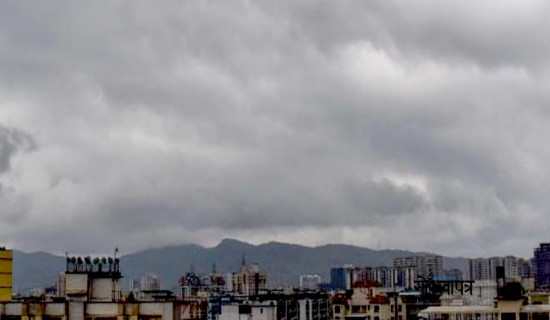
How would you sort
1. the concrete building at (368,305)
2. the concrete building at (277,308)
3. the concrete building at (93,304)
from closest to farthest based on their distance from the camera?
the concrete building at (93,304)
the concrete building at (277,308)
the concrete building at (368,305)

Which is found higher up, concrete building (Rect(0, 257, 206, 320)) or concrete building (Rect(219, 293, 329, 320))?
concrete building (Rect(0, 257, 206, 320))

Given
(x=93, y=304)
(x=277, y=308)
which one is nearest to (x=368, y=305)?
(x=277, y=308)

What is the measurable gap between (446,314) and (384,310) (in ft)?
217

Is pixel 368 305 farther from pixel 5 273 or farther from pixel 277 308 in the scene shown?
pixel 5 273

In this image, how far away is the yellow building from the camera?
223 feet

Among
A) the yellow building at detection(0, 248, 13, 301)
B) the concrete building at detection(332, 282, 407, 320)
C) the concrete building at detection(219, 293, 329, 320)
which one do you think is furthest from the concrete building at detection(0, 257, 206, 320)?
the concrete building at detection(332, 282, 407, 320)

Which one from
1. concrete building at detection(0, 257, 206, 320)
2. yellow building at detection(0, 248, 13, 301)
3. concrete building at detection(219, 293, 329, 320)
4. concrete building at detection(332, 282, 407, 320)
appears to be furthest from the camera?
concrete building at detection(332, 282, 407, 320)

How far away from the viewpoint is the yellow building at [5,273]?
2675 inches

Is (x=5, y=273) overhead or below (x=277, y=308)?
overhead

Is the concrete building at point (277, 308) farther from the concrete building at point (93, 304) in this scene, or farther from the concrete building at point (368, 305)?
the concrete building at point (93, 304)

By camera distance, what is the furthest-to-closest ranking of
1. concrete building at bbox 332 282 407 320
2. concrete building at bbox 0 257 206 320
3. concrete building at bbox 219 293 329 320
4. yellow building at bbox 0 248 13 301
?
concrete building at bbox 332 282 407 320
concrete building at bbox 219 293 329 320
yellow building at bbox 0 248 13 301
concrete building at bbox 0 257 206 320

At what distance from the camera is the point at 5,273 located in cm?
6881

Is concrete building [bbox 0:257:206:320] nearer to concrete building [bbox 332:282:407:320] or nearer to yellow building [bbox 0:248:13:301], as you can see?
yellow building [bbox 0:248:13:301]

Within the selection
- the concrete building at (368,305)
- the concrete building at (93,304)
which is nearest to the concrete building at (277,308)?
the concrete building at (368,305)
